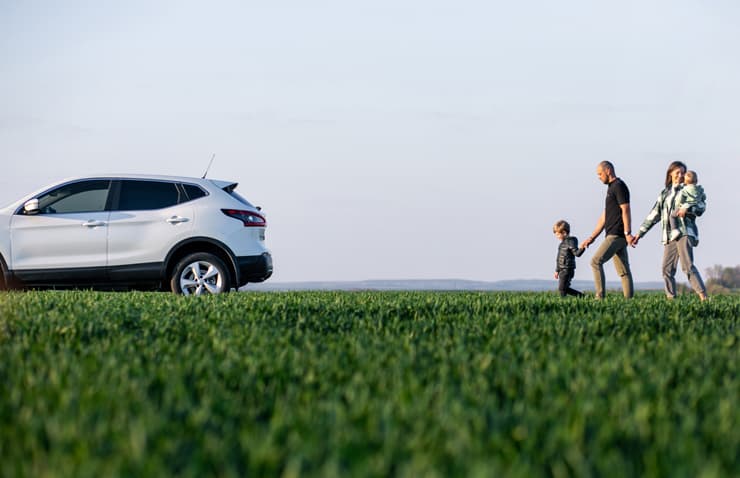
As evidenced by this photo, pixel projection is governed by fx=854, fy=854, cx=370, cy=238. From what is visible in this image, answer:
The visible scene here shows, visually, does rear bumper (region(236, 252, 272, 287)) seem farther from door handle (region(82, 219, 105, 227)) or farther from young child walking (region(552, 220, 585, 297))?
young child walking (region(552, 220, 585, 297))

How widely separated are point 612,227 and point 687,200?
3.84ft

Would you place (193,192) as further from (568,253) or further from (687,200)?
(687,200)

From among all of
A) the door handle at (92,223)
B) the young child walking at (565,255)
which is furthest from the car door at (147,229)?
the young child walking at (565,255)

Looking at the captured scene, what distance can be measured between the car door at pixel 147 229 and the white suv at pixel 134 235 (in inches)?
0.6

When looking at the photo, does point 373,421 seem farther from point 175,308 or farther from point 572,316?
point 175,308

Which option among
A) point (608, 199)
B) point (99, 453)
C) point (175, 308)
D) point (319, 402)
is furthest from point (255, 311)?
point (608, 199)

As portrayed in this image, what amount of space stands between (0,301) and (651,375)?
8.13m

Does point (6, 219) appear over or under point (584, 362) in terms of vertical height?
over

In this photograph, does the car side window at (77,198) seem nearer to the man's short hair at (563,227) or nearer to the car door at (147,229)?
the car door at (147,229)

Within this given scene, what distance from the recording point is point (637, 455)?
319cm

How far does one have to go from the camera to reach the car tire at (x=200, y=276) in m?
12.9

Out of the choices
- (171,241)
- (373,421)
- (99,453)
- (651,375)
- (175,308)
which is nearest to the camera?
(99,453)

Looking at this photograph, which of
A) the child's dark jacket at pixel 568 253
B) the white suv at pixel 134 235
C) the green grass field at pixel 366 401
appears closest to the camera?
the green grass field at pixel 366 401

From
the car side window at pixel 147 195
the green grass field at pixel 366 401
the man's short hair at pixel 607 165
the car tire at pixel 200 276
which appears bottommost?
the green grass field at pixel 366 401
